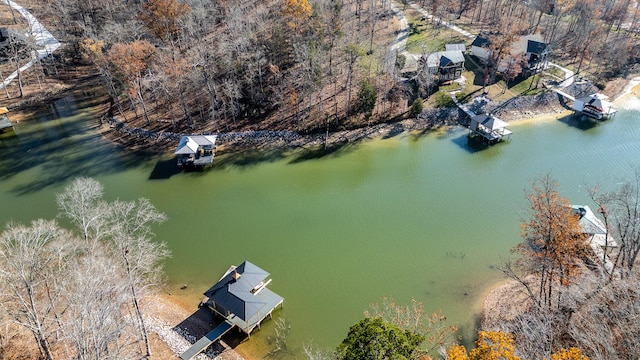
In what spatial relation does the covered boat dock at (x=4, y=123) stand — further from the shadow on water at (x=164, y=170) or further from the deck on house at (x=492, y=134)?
the deck on house at (x=492, y=134)

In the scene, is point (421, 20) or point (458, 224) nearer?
point (458, 224)

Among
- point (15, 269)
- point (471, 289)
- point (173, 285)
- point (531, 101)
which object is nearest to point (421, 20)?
point (531, 101)

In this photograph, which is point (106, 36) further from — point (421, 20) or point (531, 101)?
point (531, 101)

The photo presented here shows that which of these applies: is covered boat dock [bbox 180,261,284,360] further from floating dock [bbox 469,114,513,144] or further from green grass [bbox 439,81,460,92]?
green grass [bbox 439,81,460,92]

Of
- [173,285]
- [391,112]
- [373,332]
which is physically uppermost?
[373,332]

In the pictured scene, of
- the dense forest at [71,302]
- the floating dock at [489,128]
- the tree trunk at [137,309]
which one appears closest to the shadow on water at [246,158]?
the dense forest at [71,302]

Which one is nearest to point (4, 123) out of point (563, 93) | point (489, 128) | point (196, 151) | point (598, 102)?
point (196, 151)

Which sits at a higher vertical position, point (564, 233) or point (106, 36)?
point (106, 36)
